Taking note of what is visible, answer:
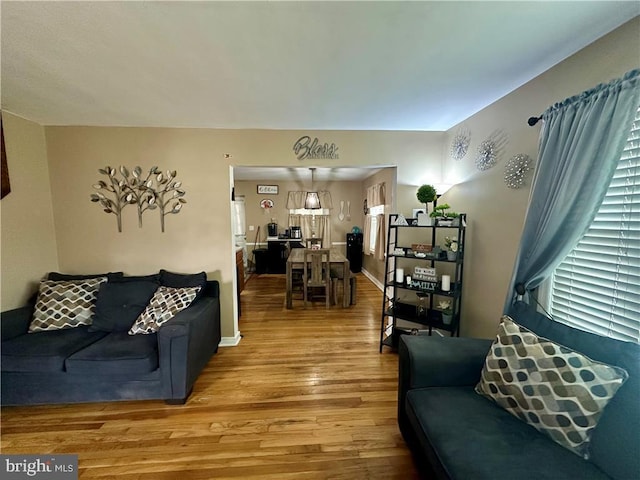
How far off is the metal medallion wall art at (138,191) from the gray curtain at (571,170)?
3.18m

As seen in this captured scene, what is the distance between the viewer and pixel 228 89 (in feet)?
6.08

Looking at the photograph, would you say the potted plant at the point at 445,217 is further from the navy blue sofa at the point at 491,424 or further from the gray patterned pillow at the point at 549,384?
the gray patterned pillow at the point at 549,384

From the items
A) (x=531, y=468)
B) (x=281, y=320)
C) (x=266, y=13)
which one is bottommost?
(x=281, y=320)

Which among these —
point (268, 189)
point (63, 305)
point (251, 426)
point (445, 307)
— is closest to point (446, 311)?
point (445, 307)

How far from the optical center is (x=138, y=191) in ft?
8.61

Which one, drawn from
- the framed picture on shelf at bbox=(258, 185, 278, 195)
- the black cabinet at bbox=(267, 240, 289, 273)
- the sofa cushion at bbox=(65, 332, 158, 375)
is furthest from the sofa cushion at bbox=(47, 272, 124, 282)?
the framed picture on shelf at bbox=(258, 185, 278, 195)

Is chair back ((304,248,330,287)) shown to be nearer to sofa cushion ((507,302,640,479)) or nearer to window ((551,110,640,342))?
window ((551,110,640,342))

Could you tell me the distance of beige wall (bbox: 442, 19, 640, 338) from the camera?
4.37ft

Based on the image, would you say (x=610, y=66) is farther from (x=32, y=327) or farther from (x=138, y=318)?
(x=32, y=327)

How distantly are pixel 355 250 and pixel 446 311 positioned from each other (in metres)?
3.95

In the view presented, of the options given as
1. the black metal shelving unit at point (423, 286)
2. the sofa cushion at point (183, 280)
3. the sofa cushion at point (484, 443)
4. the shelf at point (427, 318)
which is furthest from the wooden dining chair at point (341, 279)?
the sofa cushion at point (484, 443)

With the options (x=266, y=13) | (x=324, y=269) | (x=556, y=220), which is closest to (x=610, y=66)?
(x=556, y=220)

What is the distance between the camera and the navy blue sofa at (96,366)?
181cm

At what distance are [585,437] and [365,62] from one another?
220 centimetres
